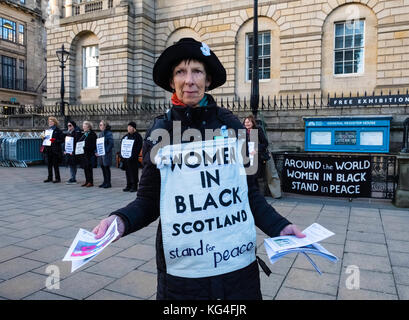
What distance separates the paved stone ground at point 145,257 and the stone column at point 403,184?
22 centimetres

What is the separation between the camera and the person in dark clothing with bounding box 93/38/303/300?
167 cm

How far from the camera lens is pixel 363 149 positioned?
12.6 metres

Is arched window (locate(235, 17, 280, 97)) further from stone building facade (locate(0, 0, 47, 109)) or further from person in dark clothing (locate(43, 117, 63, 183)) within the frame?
stone building facade (locate(0, 0, 47, 109))

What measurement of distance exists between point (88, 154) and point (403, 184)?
27.4 ft

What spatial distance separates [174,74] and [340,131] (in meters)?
12.3

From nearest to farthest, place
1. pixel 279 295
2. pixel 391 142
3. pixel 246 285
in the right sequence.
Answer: pixel 246 285, pixel 279 295, pixel 391 142

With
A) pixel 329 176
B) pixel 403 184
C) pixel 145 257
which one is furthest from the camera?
pixel 329 176

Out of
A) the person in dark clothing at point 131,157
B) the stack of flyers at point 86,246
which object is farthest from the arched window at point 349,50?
the stack of flyers at point 86,246

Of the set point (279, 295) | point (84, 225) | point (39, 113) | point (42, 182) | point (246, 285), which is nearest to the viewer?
point (246, 285)

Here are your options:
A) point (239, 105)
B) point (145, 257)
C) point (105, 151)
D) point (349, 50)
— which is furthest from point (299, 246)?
point (349, 50)

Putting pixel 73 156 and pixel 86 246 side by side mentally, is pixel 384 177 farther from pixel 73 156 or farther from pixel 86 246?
pixel 73 156

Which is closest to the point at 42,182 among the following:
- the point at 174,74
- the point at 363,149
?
the point at 174,74

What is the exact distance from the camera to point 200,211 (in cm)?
166
